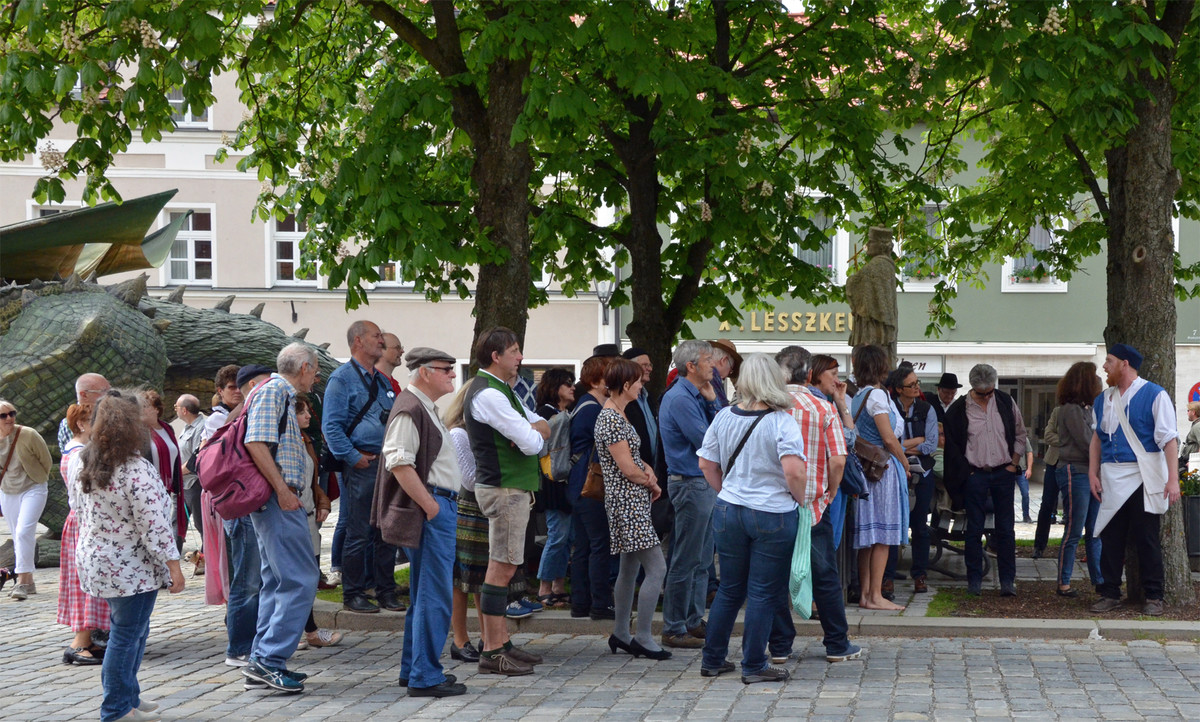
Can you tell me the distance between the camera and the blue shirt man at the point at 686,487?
27.2ft

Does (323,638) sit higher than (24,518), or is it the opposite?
(24,518)

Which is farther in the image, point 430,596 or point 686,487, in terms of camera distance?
point 686,487

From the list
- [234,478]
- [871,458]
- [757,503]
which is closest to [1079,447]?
[871,458]

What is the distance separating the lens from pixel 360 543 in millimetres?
9258

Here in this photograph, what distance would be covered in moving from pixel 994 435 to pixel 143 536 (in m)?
6.41

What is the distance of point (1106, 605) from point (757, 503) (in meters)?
3.75

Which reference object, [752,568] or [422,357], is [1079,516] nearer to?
[752,568]

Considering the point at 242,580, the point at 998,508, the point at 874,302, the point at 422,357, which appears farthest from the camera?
the point at 874,302

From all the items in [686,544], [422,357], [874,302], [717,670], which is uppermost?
[874,302]

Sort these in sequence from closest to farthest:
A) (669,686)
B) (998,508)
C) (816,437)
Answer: (669,686) < (816,437) < (998,508)

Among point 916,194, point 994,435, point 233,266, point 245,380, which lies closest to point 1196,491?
point 994,435

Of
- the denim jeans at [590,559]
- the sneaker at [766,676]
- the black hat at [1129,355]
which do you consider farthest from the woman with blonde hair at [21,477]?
the black hat at [1129,355]

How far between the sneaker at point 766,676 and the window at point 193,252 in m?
23.6

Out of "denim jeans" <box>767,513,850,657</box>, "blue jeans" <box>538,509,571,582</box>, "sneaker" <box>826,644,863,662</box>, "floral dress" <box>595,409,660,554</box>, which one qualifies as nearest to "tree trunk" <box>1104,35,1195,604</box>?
"sneaker" <box>826,644,863,662</box>
